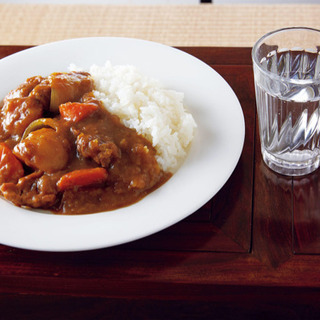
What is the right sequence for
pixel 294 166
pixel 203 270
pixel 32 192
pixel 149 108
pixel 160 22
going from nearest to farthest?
pixel 203 270 < pixel 32 192 < pixel 294 166 < pixel 149 108 < pixel 160 22

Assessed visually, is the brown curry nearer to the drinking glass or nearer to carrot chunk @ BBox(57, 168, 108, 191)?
carrot chunk @ BBox(57, 168, 108, 191)

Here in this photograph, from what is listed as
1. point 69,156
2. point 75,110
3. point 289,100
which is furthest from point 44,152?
point 289,100

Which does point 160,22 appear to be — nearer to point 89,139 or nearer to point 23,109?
point 23,109

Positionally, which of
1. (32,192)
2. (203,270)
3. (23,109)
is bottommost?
(203,270)

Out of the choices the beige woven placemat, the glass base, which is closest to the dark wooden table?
the glass base

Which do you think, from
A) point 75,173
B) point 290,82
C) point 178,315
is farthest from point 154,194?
point 290,82

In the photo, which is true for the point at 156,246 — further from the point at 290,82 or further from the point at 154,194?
the point at 290,82

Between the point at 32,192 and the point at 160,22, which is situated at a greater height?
the point at 32,192

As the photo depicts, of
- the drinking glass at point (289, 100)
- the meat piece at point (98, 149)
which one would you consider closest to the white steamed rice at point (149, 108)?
the meat piece at point (98, 149)
